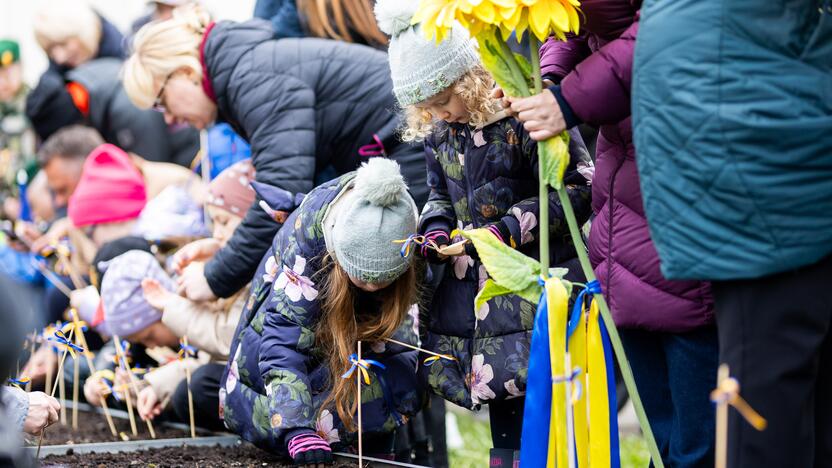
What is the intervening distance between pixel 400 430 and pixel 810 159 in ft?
6.63

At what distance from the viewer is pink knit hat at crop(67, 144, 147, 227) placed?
4891mm

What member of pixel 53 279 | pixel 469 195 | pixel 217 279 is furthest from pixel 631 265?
pixel 53 279

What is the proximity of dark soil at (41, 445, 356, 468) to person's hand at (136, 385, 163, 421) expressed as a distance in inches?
21.2

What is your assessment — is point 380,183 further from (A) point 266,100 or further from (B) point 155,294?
(B) point 155,294

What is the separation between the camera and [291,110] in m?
3.50

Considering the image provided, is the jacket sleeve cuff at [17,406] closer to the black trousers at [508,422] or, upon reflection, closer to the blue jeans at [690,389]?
the black trousers at [508,422]

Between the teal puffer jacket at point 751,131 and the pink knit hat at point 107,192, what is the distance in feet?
10.9

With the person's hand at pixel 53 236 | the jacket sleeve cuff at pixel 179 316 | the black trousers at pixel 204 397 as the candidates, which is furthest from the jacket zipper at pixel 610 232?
the person's hand at pixel 53 236

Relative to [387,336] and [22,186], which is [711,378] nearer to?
[387,336]

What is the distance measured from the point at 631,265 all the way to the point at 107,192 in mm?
3081

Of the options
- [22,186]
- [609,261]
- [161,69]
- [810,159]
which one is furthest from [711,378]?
[22,186]

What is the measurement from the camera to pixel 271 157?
137 inches

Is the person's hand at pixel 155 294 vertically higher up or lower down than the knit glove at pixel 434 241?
lower down

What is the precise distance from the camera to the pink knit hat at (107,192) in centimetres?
489
